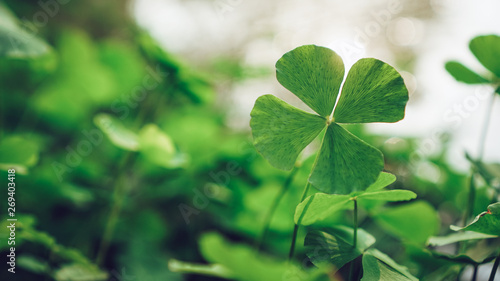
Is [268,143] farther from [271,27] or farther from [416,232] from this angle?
[271,27]

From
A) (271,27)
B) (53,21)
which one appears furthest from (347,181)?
(53,21)

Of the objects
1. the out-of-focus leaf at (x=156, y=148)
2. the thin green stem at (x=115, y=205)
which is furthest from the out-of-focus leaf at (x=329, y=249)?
the thin green stem at (x=115, y=205)

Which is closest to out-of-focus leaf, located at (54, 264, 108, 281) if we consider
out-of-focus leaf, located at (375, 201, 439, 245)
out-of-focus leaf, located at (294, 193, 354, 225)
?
out-of-focus leaf, located at (294, 193, 354, 225)

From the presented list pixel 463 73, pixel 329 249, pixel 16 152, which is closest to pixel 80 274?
pixel 16 152

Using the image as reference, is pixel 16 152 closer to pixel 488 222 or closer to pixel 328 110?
pixel 328 110

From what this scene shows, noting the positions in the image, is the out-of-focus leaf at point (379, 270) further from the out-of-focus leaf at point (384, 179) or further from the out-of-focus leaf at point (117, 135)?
the out-of-focus leaf at point (117, 135)

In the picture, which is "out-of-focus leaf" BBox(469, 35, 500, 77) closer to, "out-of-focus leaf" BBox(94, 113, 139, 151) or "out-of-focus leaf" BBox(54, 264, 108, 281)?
"out-of-focus leaf" BBox(94, 113, 139, 151)
